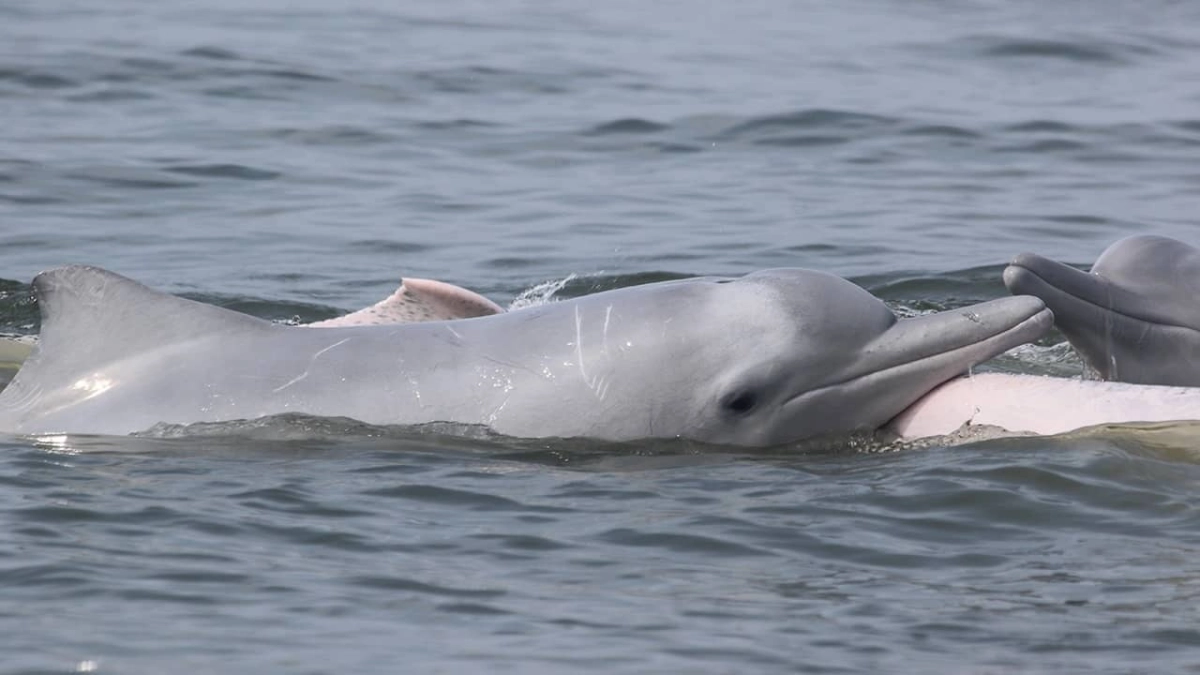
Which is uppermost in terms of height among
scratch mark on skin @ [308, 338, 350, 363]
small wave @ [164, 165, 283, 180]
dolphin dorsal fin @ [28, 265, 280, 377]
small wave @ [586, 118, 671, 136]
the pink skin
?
dolphin dorsal fin @ [28, 265, 280, 377]

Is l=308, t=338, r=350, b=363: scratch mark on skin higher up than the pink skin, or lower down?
higher up

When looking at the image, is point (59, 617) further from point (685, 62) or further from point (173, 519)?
point (685, 62)

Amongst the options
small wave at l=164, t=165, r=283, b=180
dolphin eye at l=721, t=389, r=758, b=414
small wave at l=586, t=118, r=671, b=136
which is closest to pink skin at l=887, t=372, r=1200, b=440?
dolphin eye at l=721, t=389, r=758, b=414

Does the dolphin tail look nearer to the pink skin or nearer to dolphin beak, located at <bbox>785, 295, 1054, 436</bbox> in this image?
dolphin beak, located at <bbox>785, 295, 1054, 436</bbox>

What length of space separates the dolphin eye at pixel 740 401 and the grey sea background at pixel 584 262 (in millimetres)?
261

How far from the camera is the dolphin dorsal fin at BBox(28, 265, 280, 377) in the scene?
10266mm

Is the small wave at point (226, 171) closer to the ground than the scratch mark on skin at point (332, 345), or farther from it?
closer to the ground

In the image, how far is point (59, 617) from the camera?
25.6 ft

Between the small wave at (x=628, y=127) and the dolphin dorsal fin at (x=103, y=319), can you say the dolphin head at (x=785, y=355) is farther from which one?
the small wave at (x=628, y=127)

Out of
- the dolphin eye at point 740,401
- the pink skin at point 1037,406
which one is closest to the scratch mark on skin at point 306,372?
the dolphin eye at point 740,401

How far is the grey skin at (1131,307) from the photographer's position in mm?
10555

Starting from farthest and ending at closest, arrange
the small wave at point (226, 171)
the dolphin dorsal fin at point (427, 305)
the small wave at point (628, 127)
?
the small wave at point (628, 127), the small wave at point (226, 171), the dolphin dorsal fin at point (427, 305)

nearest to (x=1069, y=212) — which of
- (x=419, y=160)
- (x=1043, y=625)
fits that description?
(x=419, y=160)

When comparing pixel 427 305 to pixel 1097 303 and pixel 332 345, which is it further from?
pixel 1097 303
